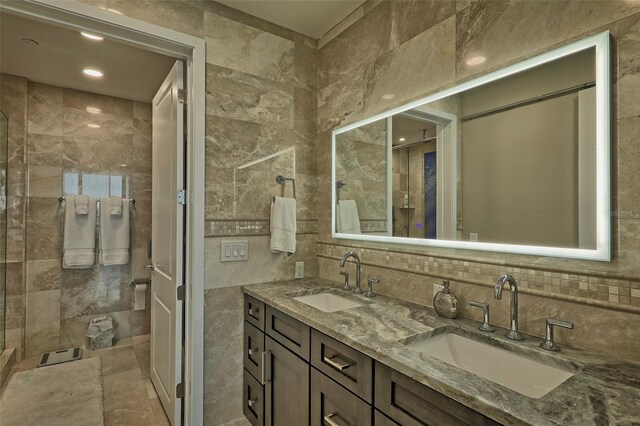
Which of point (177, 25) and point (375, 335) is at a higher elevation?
point (177, 25)

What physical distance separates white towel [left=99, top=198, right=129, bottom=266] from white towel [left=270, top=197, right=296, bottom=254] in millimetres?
2158

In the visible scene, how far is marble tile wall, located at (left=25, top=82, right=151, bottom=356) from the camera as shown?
302 centimetres

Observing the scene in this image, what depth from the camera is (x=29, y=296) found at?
2.99 meters

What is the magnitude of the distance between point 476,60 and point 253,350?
1.88 metres

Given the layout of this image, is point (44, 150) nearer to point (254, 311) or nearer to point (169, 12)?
point (169, 12)

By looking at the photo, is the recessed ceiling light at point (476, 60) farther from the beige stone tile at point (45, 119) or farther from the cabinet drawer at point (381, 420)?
the beige stone tile at point (45, 119)

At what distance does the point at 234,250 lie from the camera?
197 cm

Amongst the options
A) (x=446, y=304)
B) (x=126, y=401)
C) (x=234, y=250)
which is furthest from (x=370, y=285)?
(x=126, y=401)

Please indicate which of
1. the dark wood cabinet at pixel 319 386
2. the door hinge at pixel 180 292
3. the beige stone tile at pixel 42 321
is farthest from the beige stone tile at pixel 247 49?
the beige stone tile at pixel 42 321

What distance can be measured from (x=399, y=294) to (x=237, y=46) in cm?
175

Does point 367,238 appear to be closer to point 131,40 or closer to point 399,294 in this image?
point 399,294

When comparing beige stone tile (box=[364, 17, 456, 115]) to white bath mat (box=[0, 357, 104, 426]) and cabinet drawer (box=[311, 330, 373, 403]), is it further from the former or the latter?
white bath mat (box=[0, 357, 104, 426])

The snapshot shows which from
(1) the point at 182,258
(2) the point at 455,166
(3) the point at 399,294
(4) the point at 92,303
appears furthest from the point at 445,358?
(4) the point at 92,303

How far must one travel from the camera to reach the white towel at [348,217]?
81.9 inches
